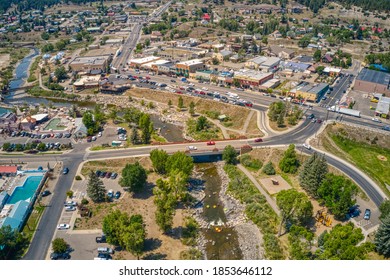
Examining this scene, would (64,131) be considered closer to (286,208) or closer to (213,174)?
(213,174)

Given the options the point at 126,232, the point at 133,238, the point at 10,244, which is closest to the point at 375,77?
the point at 126,232

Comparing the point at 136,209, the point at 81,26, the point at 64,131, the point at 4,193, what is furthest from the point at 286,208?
the point at 81,26

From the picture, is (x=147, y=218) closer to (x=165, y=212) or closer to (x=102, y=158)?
(x=165, y=212)

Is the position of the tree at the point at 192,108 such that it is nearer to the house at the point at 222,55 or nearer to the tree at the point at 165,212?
the tree at the point at 165,212

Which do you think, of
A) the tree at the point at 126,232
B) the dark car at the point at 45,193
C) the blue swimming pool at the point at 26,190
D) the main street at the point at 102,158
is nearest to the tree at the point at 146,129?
the main street at the point at 102,158

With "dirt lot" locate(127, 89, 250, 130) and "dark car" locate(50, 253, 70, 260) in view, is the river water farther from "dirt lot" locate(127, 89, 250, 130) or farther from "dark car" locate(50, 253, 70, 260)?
"dirt lot" locate(127, 89, 250, 130)
